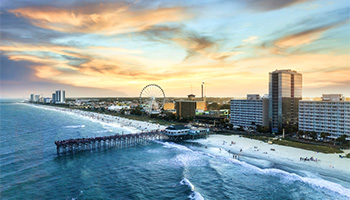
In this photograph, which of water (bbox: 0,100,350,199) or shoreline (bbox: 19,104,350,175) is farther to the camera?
shoreline (bbox: 19,104,350,175)

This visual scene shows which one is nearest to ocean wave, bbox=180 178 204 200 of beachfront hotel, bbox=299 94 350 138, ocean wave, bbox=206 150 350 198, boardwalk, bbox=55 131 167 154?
ocean wave, bbox=206 150 350 198

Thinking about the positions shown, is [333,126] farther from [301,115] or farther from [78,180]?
[78,180]

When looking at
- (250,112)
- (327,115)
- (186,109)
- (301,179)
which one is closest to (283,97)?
(250,112)

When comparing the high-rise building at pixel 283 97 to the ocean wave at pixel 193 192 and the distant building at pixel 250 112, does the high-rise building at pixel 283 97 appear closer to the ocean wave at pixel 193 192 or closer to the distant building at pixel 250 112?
the distant building at pixel 250 112

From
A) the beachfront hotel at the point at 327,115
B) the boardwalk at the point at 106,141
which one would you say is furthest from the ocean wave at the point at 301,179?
the beachfront hotel at the point at 327,115

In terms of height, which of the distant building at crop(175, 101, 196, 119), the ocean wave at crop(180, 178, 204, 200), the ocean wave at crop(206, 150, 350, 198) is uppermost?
the distant building at crop(175, 101, 196, 119)

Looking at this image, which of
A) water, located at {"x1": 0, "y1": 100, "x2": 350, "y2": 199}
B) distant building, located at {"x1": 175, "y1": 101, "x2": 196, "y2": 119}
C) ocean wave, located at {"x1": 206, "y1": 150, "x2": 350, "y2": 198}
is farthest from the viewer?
distant building, located at {"x1": 175, "y1": 101, "x2": 196, "y2": 119}

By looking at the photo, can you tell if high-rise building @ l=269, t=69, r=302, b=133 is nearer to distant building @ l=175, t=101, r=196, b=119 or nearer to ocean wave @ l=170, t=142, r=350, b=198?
ocean wave @ l=170, t=142, r=350, b=198
